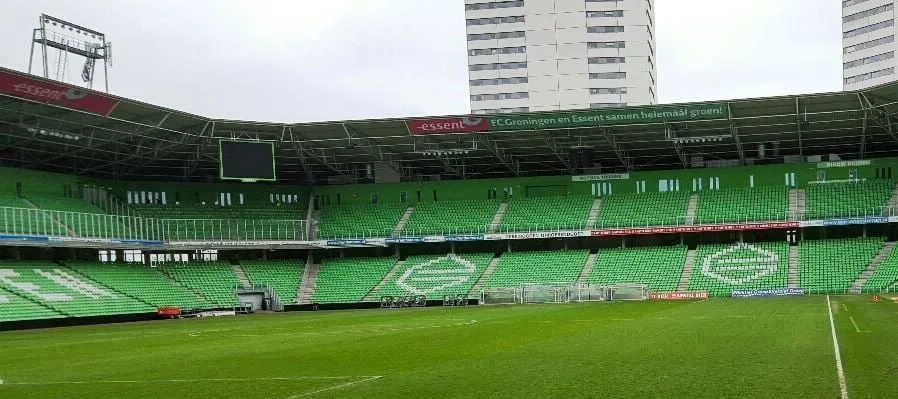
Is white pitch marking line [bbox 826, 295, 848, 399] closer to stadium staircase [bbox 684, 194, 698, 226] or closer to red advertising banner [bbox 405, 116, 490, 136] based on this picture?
red advertising banner [bbox 405, 116, 490, 136]

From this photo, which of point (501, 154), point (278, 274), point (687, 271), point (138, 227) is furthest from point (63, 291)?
point (687, 271)

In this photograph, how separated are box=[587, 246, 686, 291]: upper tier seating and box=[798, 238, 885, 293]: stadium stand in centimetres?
830

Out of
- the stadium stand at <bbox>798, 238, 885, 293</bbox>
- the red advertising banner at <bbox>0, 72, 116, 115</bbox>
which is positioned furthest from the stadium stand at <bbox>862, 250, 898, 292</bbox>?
the red advertising banner at <bbox>0, 72, 116, 115</bbox>

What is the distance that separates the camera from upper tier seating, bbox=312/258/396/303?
6312 centimetres

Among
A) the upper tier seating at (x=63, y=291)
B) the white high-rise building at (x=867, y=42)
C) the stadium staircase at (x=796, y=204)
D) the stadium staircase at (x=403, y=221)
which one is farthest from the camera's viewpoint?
the white high-rise building at (x=867, y=42)

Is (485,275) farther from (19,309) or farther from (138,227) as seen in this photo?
(19,309)

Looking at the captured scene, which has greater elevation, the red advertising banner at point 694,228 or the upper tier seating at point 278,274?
the red advertising banner at point 694,228

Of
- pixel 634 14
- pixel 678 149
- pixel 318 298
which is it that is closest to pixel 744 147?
pixel 678 149

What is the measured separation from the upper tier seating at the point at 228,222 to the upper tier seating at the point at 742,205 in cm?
3242

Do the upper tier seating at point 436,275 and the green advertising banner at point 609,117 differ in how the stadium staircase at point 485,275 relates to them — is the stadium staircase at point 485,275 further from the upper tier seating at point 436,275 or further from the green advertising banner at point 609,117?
the green advertising banner at point 609,117

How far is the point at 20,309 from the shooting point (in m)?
45.2

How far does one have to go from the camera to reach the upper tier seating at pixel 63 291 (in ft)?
156

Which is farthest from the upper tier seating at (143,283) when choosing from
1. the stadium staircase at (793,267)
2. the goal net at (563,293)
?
the stadium staircase at (793,267)

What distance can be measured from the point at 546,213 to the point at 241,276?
2449 cm
